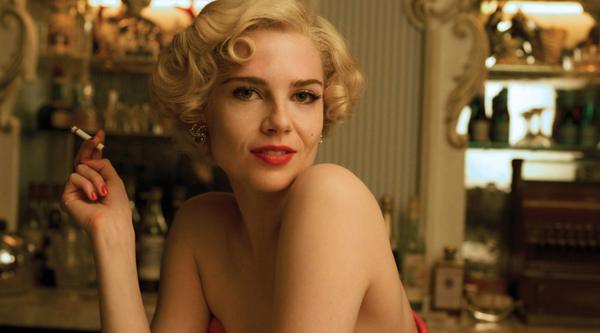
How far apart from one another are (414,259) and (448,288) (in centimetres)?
16

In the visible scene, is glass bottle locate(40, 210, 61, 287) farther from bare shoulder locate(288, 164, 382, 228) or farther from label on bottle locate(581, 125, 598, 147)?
label on bottle locate(581, 125, 598, 147)

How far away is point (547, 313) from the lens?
1827mm

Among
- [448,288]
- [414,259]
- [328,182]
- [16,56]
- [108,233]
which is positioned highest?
[16,56]

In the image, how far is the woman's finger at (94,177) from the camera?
0.91 m

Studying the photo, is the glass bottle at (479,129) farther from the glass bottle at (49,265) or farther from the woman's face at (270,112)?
the glass bottle at (49,265)

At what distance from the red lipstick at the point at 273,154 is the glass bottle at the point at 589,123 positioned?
69.4 inches

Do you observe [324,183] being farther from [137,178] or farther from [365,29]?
[137,178]

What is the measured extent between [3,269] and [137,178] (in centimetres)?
75

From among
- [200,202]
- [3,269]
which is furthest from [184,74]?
[3,269]

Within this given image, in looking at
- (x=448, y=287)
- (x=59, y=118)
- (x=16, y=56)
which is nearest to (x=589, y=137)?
(x=448, y=287)

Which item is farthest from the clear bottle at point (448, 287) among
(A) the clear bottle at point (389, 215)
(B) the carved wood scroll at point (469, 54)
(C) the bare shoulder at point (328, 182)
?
(C) the bare shoulder at point (328, 182)

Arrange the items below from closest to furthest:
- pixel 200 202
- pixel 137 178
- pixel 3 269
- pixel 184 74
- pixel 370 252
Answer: pixel 370 252
pixel 184 74
pixel 200 202
pixel 3 269
pixel 137 178

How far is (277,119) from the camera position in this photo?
756 millimetres

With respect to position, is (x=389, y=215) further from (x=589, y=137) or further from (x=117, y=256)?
(x=117, y=256)
